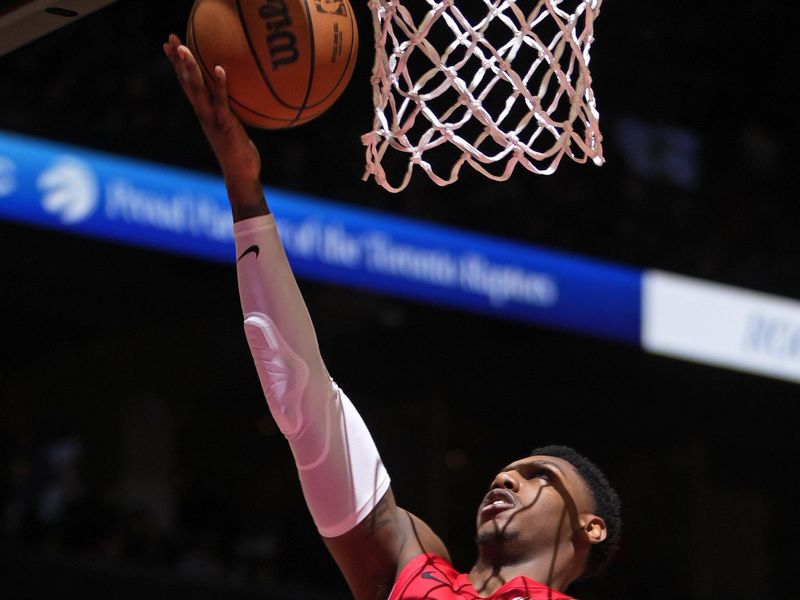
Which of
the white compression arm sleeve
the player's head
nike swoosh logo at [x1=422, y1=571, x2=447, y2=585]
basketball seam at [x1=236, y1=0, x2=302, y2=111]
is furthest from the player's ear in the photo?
basketball seam at [x1=236, y1=0, x2=302, y2=111]

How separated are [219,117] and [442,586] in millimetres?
723

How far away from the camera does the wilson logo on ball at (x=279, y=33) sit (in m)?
1.92

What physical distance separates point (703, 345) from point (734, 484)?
10.3 feet

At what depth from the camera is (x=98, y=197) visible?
19.8 ft

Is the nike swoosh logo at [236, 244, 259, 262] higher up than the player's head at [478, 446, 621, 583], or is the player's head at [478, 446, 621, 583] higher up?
the nike swoosh logo at [236, 244, 259, 262]

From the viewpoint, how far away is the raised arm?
6.19 feet

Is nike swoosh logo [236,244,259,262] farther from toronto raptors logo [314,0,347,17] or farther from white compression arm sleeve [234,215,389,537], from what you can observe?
toronto raptors logo [314,0,347,17]

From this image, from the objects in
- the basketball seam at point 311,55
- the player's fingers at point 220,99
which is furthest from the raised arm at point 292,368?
the basketball seam at point 311,55

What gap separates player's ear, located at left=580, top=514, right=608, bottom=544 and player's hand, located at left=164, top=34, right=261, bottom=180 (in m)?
0.73

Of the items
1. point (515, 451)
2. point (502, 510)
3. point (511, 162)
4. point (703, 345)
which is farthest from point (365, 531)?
point (515, 451)

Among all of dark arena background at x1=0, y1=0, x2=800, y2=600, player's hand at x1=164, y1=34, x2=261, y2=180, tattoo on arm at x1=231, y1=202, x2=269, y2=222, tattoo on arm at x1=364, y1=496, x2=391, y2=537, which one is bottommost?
dark arena background at x1=0, y1=0, x2=800, y2=600

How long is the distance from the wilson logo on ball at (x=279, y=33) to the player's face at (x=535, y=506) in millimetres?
692

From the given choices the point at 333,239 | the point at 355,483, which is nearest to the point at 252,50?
the point at 355,483

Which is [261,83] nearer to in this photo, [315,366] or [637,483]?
[315,366]
